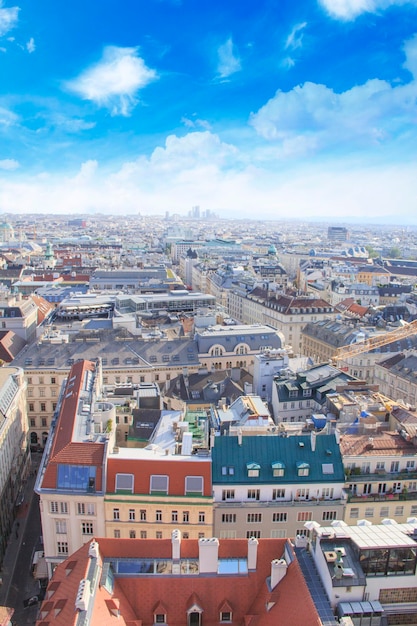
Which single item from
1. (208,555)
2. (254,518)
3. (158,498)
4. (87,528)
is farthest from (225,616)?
(87,528)

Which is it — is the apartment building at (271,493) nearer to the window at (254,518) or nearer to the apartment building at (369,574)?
the window at (254,518)

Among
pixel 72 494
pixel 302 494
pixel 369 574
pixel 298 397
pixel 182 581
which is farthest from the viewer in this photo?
pixel 298 397

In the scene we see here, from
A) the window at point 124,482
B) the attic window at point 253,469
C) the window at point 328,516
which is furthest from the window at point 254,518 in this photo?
the window at point 124,482

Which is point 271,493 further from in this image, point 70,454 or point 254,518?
point 70,454

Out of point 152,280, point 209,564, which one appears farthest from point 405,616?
point 152,280

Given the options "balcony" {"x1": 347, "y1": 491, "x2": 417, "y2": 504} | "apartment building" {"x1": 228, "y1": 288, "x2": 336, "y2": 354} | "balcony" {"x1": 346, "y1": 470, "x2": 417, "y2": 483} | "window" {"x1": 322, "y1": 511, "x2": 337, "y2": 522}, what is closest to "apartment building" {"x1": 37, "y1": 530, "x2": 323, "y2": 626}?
"window" {"x1": 322, "y1": 511, "x2": 337, "y2": 522}

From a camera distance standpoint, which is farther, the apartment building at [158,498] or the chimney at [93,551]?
the apartment building at [158,498]
